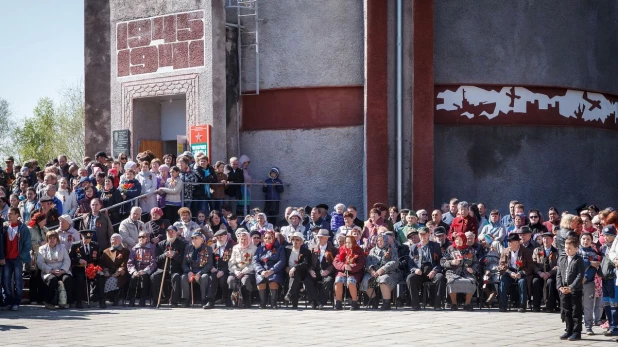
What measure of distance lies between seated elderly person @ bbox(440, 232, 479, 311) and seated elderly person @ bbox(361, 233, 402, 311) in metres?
0.95

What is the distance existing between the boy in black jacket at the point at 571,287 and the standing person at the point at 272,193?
35.5 ft

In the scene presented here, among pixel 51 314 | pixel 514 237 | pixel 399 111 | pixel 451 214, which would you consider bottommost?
pixel 51 314

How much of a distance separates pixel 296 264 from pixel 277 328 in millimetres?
4009

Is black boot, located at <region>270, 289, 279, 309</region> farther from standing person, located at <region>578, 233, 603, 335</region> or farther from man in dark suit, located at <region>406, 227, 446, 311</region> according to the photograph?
standing person, located at <region>578, 233, 603, 335</region>

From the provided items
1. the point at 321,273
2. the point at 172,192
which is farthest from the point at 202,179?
the point at 321,273

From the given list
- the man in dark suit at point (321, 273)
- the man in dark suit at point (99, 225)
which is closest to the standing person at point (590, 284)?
the man in dark suit at point (321, 273)

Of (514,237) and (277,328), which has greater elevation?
(514,237)

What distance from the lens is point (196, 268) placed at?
1934 cm

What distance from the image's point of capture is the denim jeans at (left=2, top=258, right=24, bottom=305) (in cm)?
1819

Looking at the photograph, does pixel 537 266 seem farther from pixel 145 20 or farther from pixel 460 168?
pixel 145 20

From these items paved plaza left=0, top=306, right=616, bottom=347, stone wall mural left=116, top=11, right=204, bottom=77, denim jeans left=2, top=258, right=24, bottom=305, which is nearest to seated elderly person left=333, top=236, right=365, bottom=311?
paved plaza left=0, top=306, right=616, bottom=347

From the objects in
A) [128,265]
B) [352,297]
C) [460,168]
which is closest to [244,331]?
[352,297]

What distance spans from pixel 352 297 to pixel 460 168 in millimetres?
6854

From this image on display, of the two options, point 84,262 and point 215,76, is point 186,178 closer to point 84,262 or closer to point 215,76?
point 84,262
